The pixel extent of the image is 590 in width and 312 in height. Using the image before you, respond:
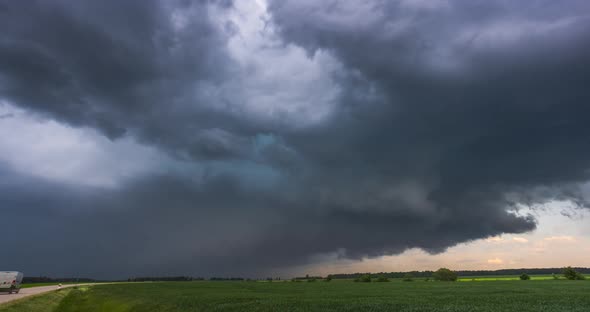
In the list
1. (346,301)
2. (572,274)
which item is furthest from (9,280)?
(572,274)

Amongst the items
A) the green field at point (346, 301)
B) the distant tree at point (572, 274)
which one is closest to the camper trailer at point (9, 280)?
the green field at point (346, 301)

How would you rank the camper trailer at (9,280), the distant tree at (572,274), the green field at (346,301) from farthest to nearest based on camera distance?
1. the distant tree at (572,274)
2. the camper trailer at (9,280)
3. the green field at (346,301)

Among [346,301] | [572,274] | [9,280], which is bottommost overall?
[346,301]

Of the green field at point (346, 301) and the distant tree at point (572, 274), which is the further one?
the distant tree at point (572, 274)

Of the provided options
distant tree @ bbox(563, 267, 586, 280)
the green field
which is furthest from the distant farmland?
distant tree @ bbox(563, 267, 586, 280)

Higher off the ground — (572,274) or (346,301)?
(572,274)

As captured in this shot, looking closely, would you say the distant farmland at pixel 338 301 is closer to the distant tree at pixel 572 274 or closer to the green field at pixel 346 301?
the green field at pixel 346 301

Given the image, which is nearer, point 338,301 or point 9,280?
point 338,301

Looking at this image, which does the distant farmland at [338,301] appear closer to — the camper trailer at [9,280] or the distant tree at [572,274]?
the camper trailer at [9,280]

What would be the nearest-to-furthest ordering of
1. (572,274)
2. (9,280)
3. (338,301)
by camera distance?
(338,301) < (9,280) < (572,274)

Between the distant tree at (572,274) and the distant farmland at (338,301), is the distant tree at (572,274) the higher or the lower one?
the higher one

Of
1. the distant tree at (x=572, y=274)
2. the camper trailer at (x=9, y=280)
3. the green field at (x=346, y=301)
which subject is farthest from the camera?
the distant tree at (x=572, y=274)

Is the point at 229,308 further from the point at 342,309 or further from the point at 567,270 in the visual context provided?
the point at 567,270

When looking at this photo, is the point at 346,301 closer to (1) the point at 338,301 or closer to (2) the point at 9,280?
(1) the point at 338,301
